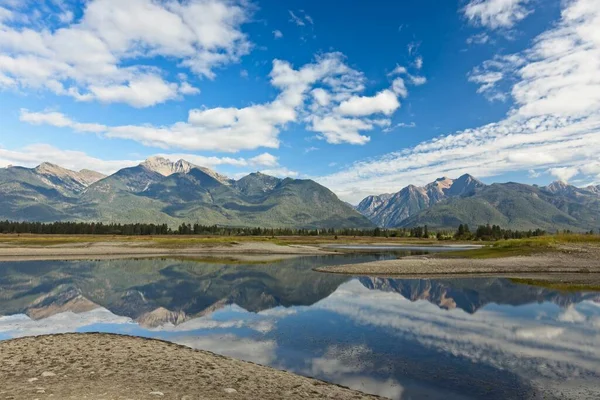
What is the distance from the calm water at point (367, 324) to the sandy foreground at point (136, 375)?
2627 mm

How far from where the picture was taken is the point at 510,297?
142 feet

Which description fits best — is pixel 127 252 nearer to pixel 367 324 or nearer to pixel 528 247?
pixel 367 324

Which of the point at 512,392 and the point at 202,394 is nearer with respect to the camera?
the point at 202,394

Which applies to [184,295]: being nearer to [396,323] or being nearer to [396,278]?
[396,323]

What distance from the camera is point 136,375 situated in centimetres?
1667

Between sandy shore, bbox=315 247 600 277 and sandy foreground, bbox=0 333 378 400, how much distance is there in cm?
5099

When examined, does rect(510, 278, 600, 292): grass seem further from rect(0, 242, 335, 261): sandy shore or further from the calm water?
rect(0, 242, 335, 261): sandy shore

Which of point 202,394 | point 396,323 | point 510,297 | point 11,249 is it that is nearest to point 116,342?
point 202,394

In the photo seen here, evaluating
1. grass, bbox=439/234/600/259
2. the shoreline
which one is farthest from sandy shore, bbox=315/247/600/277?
the shoreline

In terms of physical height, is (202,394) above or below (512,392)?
above

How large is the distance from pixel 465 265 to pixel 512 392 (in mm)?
59652

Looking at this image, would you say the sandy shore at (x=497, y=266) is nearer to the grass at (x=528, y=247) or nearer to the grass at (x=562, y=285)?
the grass at (x=528, y=247)

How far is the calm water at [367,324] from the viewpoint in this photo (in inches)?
747

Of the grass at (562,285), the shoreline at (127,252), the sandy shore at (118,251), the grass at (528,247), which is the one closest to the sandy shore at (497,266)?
the grass at (528,247)
